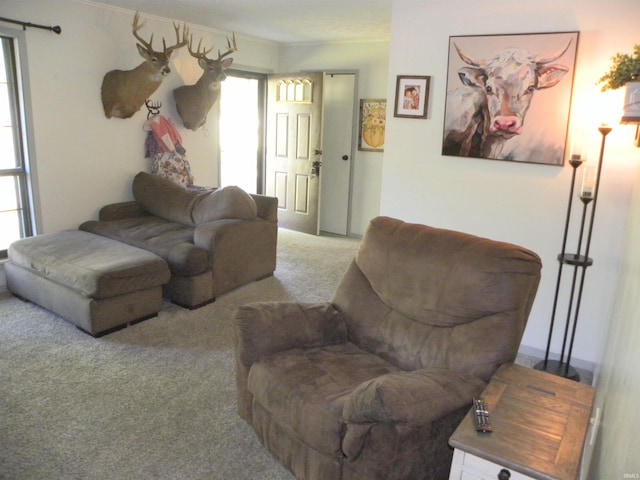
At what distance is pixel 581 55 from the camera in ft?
9.36

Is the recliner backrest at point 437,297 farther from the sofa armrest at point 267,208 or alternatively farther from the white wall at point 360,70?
the white wall at point 360,70

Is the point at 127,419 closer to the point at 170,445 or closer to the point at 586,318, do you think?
the point at 170,445

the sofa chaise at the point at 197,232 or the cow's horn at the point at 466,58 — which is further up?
the cow's horn at the point at 466,58

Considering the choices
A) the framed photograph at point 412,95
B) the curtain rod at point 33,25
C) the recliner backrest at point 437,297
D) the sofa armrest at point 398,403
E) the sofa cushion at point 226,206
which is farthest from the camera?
the sofa cushion at point 226,206

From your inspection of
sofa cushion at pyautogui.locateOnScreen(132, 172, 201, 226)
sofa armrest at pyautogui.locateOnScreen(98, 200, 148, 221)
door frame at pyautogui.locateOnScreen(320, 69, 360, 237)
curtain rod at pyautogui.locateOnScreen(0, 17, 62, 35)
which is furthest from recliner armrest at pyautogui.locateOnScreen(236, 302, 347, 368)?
door frame at pyautogui.locateOnScreen(320, 69, 360, 237)

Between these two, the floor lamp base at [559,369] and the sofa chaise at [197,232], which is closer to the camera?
the floor lamp base at [559,369]

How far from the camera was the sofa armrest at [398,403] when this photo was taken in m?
1.59

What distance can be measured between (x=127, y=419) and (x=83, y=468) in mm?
357

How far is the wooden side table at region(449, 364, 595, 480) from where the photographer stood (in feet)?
4.53

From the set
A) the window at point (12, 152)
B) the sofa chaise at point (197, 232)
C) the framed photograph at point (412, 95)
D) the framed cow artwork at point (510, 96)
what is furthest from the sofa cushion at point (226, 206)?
the framed cow artwork at point (510, 96)

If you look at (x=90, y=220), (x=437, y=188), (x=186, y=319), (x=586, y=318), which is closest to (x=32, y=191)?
(x=90, y=220)

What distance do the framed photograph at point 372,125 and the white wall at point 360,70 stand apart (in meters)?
0.07

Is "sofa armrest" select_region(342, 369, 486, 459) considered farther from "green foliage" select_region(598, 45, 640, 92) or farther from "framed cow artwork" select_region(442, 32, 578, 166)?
"framed cow artwork" select_region(442, 32, 578, 166)

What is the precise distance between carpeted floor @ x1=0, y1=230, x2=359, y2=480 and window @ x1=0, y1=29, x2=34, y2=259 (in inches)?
25.9
